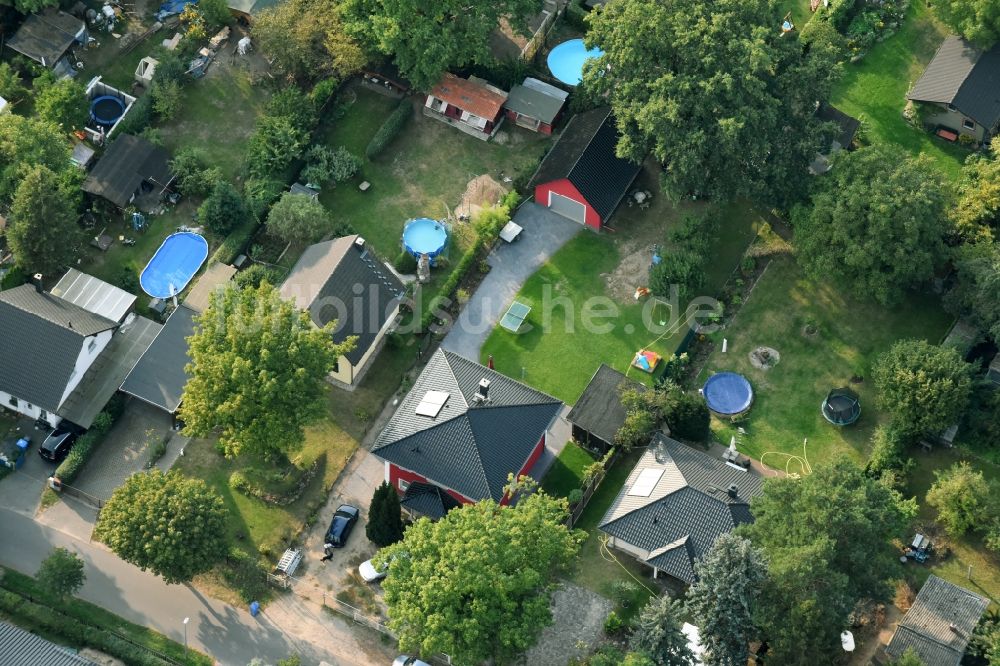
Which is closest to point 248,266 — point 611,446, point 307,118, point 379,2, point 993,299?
point 307,118

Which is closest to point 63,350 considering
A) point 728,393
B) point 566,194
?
point 566,194

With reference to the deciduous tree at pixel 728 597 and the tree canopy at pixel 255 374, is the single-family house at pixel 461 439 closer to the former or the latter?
the tree canopy at pixel 255 374

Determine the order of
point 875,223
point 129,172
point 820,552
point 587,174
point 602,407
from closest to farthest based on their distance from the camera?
point 820,552, point 602,407, point 875,223, point 587,174, point 129,172

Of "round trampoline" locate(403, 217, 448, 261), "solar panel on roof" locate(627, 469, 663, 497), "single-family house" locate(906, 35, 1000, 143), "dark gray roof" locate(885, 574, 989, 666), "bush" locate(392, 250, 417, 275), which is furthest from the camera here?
"single-family house" locate(906, 35, 1000, 143)

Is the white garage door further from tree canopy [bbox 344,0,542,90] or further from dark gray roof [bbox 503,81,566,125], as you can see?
tree canopy [bbox 344,0,542,90]

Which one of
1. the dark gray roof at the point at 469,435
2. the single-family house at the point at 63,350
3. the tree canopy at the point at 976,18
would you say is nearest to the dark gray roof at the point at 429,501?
the dark gray roof at the point at 469,435

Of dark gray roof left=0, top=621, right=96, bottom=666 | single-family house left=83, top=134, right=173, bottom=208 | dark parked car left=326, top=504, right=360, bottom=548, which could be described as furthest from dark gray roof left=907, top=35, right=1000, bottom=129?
dark gray roof left=0, top=621, right=96, bottom=666

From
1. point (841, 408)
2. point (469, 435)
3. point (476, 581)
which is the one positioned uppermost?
point (841, 408)

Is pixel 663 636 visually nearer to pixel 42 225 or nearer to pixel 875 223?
pixel 875 223

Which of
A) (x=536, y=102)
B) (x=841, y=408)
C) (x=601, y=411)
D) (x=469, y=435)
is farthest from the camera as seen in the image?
(x=536, y=102)
